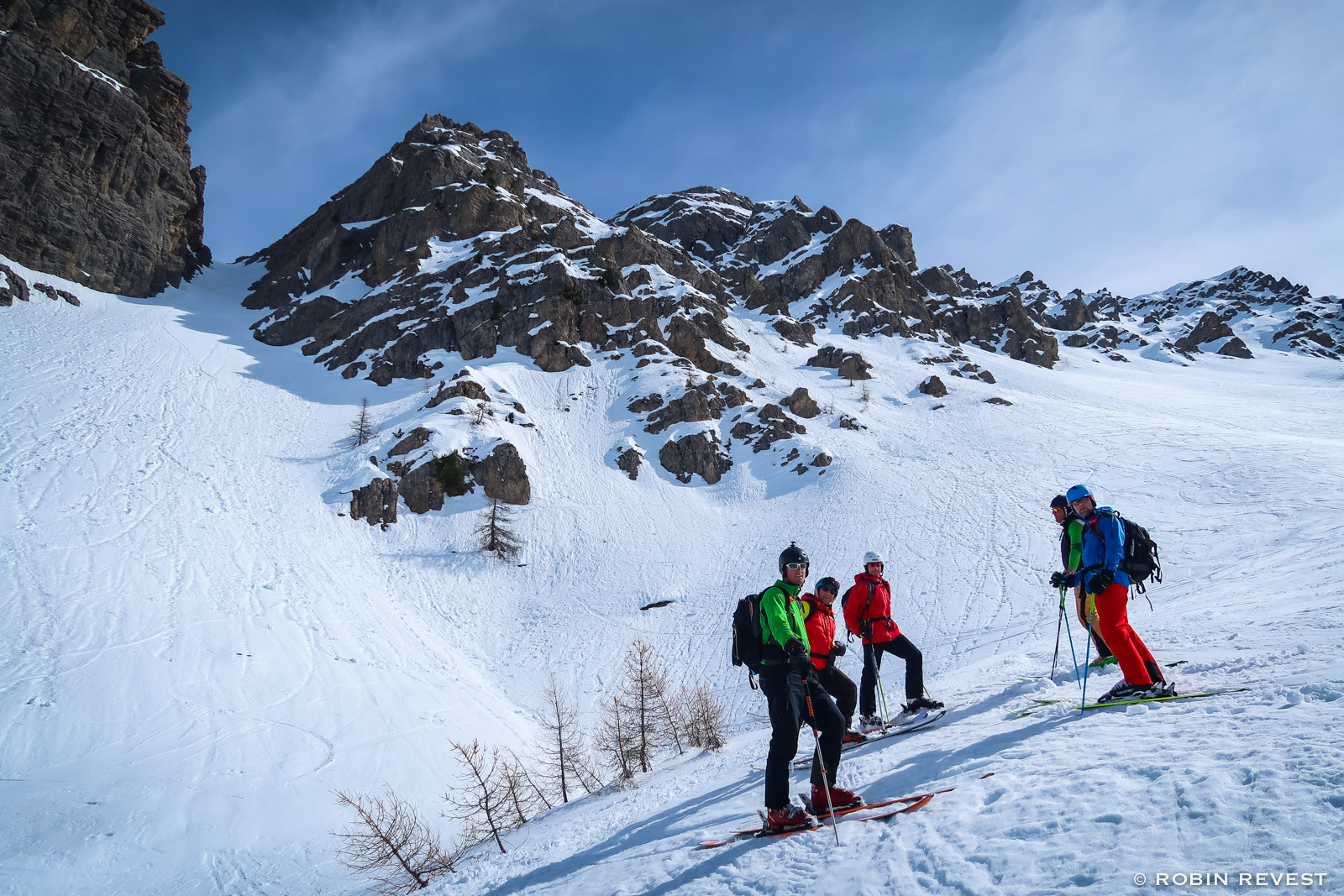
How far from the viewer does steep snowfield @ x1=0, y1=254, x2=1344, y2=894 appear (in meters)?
4.22

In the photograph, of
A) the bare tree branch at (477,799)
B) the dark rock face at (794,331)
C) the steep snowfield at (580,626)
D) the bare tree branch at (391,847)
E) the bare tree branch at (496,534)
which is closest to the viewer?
the steep snowfield at (580,626)

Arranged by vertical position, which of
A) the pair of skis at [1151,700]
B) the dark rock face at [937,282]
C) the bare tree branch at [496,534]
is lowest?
the pair of skis at [1151,700]

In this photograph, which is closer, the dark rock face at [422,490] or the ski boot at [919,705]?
the ski boot at [919,705]

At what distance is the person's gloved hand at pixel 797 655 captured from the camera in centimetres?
494

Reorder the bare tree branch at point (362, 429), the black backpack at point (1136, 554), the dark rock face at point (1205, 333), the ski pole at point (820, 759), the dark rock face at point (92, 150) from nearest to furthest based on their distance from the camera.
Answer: the ski pole at point (820, 759), the black backpack at point (1136, 554), the bare tree branch at point (362, 429), the dark rock face at point (92, 150), the dark rock face at point (1205, 333)

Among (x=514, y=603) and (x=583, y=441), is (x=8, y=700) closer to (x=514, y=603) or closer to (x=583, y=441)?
(x=514, y=603)

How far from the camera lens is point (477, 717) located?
1808 centimetres

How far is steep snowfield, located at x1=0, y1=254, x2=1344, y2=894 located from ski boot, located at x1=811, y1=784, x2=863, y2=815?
1.52ft

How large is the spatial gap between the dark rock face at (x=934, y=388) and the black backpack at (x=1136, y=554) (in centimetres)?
5278

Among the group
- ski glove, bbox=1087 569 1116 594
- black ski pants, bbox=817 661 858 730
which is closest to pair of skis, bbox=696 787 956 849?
black ski pants, bbox=817 661 858 730

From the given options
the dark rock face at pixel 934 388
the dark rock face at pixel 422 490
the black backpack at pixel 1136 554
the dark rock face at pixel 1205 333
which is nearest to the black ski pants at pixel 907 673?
the black backpack at pixel 1136 554

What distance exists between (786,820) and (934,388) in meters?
56.8

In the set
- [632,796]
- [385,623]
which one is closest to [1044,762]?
[632,796]

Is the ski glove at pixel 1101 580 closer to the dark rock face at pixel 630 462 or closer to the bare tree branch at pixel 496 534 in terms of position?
the bare tree branch at pixel 496 534
